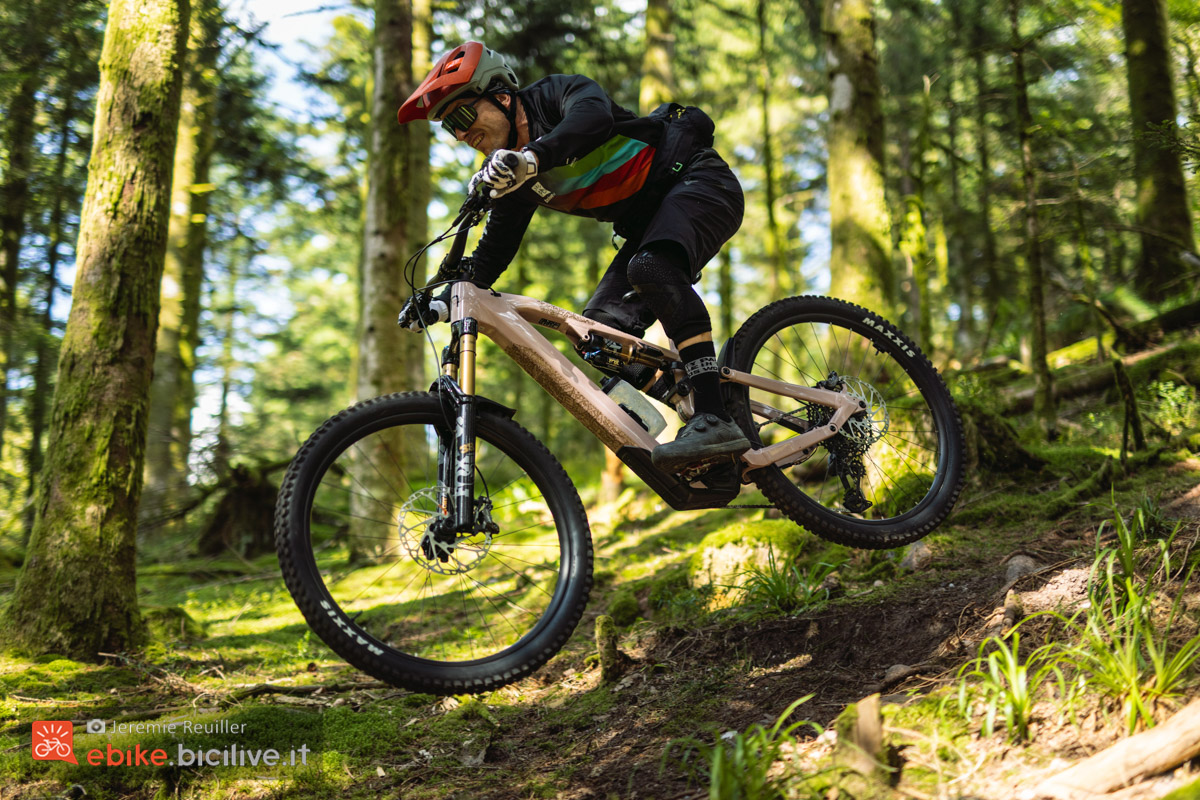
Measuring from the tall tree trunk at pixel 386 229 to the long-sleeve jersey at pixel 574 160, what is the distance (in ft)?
14.9

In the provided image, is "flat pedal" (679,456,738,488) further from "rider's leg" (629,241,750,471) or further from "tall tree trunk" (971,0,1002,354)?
"tall tree trunk" (971,0,1002,354)

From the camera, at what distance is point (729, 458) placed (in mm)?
3111

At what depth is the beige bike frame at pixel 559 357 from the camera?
3.02 metres

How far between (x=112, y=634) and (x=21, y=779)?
1.46 metres

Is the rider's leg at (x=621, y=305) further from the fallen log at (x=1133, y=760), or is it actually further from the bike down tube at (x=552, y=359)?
the fallen log at (x=1133, y=760)

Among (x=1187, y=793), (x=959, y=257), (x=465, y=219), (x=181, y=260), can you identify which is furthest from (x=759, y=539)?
(x=959, y=257)

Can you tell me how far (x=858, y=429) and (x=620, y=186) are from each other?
169 centimetres

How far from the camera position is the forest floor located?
2.09 meters

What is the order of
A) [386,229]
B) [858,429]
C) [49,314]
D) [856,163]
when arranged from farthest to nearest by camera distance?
[49,314] < [386,229] < [856,163] < [858,429]

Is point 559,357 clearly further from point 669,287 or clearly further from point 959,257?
point 959,257

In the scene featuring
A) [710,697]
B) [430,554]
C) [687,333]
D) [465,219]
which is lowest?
[710,697]

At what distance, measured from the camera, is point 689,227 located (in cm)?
320

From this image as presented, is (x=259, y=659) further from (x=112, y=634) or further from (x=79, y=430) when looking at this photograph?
(x=79, y=430)
